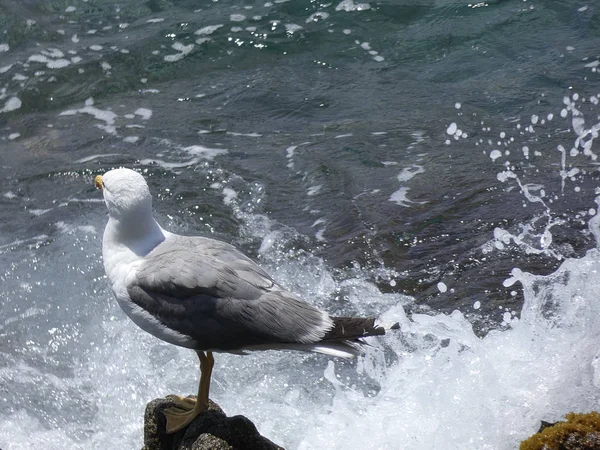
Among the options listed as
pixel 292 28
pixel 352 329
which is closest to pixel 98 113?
pixel 292 28

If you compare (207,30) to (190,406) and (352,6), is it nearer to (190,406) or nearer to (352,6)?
(352,6)

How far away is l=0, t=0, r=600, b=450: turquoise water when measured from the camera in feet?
17.0

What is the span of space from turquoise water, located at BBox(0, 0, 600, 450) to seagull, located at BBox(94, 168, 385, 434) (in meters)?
0.95

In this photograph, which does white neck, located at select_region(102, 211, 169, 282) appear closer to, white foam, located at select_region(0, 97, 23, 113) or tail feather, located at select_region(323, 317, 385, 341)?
tail feather, located at select_region(323, 317, 385, 341)

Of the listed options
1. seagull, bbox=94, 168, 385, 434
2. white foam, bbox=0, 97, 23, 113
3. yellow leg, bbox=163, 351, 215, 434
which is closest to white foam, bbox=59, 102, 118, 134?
white foam, bbox=0, 97, 23, 113

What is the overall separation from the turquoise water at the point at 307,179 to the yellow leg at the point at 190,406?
29.3 inches

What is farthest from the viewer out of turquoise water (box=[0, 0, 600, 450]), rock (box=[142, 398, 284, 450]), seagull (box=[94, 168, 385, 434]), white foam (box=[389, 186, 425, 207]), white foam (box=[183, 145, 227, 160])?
white foam (box=[183, 145, 227, 160])

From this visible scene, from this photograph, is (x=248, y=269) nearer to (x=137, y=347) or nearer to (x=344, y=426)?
(x=344, y=426)

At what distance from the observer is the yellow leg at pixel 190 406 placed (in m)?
4.05

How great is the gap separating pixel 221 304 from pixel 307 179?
3.48 m

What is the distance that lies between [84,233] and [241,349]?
3.11m

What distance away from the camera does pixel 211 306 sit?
13.2 ft

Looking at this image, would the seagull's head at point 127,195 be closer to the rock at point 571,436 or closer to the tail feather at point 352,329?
the tail feather at point 352,329

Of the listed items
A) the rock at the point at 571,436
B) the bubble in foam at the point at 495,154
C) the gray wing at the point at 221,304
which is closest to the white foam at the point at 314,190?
the bubble in foam at the point at 495,154
